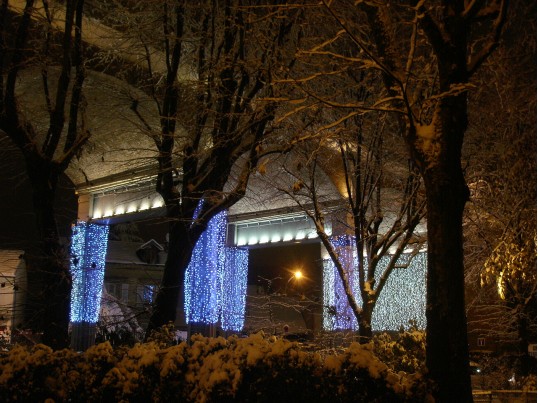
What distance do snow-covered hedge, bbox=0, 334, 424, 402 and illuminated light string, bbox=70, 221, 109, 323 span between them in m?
13.4

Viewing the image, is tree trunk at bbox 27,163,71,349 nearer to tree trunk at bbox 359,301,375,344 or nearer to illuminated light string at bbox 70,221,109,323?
tree trunk at bbox 359,301,375,344

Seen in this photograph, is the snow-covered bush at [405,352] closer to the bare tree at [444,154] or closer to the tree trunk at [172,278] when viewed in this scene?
the tree trunk at [172,278]

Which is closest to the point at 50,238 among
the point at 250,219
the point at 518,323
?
the point at 250,219

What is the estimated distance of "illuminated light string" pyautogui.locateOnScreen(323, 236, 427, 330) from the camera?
15.1 m

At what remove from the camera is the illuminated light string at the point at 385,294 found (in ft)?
49.6

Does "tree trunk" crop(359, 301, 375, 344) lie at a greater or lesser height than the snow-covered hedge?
greater

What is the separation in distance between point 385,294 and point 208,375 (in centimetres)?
1274

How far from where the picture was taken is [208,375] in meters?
6.22

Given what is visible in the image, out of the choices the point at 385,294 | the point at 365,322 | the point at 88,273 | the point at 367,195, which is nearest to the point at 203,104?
the point at 367,195

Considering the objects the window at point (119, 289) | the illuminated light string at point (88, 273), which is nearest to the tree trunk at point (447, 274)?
the illuminated light string at point (88, 273)

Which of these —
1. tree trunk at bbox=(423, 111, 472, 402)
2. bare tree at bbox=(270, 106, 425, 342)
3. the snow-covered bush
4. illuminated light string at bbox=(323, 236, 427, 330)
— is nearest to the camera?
tree trunk at bbox=(423, 111, 472, 402)

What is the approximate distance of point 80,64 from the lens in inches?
436

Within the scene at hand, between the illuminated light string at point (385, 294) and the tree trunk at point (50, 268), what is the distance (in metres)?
6.78

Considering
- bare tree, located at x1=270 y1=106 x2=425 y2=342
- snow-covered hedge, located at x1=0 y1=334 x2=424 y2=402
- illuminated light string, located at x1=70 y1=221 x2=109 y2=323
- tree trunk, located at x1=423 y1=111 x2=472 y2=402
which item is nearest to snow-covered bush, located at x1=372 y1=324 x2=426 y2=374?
bare tree, located at x1=270 y1=106 x2=425 y2=342
